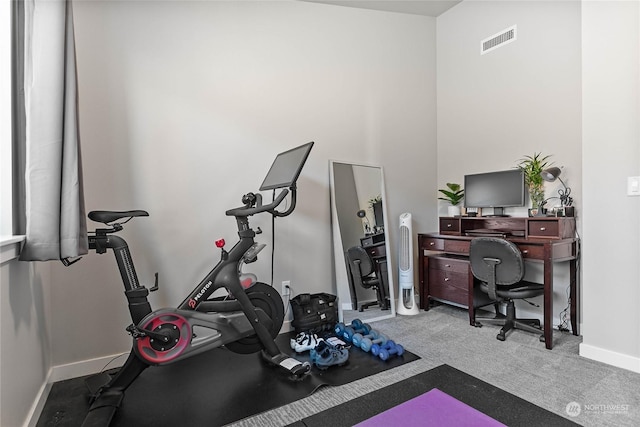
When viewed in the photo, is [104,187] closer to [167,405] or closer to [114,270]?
[114,270]

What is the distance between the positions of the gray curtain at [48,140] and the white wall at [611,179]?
3.14 meters

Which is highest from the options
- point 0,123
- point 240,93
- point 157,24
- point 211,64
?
point 157,24

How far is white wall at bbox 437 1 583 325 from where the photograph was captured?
2.94 metres

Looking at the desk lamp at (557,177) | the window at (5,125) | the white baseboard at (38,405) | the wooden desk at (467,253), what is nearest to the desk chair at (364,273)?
the wooden desk at (467,253)

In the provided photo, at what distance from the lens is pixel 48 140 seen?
163cm

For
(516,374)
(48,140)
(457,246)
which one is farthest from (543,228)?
(48,140)

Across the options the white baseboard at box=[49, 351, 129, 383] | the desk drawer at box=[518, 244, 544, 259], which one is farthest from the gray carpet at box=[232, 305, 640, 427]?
the white baseboard at box=[49, 351, 129, 383]

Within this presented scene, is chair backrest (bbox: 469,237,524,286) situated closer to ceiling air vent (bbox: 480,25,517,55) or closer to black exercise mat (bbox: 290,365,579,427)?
black exercise mat (bbox: 290,365,579,427)

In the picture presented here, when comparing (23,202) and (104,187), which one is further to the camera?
(104,187)

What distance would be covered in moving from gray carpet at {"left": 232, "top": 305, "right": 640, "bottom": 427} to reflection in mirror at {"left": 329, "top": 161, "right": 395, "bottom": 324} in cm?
34

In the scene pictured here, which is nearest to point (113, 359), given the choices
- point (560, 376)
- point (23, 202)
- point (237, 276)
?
point (237, 276)

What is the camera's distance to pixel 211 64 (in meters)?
2.83

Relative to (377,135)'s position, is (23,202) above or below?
below

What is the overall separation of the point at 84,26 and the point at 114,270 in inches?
65.9
